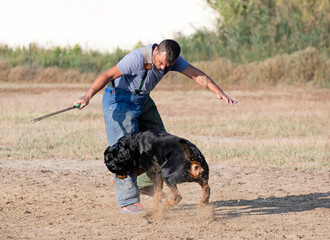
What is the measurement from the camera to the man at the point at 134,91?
6.34m

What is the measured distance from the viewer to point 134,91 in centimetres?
666

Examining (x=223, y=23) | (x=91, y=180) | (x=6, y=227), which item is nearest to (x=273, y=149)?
(x=91, y=180)

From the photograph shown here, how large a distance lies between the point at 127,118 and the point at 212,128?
299 inches

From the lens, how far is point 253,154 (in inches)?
434

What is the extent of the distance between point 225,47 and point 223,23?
2223 mm

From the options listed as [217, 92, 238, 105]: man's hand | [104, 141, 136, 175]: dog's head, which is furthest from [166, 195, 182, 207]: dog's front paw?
[217, 92, 238, 105]: man's hand

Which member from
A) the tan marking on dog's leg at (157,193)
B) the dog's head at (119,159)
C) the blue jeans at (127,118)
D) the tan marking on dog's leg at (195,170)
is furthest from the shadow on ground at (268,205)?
the dog's head at (119,159)

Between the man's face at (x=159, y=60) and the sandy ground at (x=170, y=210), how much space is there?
1573mm

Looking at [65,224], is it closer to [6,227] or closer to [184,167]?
[6,227]

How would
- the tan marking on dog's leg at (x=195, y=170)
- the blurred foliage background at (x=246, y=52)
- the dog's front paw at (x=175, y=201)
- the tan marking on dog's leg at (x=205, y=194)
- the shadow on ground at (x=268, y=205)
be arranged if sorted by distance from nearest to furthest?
the tan marking on dog's leg at (x=195, y=170)
the tan marking on dog's leg at (x=205, y=194)
the dog's front paw at (x=175, y=201)
the shadow on ground at (x=268, y=205)
the blurred foliage background at (x=246, y=52)

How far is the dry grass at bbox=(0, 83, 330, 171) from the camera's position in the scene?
11008 millimetres

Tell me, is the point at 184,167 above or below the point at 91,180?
above

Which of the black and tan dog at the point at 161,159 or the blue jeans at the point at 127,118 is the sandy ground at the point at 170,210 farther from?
the black and tan dog at the point at 161,159

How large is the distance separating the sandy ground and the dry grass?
94 cm
